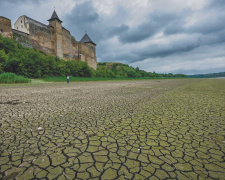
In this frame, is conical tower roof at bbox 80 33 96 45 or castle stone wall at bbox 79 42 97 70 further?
conical tower roof at bbox 80 33 96 45

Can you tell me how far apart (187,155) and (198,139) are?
599mm

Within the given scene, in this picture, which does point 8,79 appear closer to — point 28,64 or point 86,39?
point 28,64

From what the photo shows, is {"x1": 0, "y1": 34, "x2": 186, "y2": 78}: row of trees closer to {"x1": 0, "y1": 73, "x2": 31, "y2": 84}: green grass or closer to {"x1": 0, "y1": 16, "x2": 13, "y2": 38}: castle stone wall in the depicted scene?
{"x1": 0, "y1": 16, "x2": 13, "y2": 38}: castle stone wall

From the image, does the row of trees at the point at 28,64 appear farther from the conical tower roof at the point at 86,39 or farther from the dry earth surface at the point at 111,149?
the conical tower roof at the point at 86,39

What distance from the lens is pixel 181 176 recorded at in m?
1.30

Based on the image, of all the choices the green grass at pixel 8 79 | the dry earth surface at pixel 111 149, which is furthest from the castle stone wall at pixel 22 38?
the dry earth surface at pixel 111 149

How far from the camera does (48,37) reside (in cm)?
3781

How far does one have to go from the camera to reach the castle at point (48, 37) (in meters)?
30.9

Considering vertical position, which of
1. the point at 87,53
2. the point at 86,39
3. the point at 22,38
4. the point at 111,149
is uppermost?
the point at 86,39

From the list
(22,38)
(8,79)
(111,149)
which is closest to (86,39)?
(22,38)

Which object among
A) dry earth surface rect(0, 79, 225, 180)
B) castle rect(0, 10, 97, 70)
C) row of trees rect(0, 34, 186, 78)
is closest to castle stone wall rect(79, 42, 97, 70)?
castle rect(0, 10, 97, 70)

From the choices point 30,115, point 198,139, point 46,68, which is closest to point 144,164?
point 198,139

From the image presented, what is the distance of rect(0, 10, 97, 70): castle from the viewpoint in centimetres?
3085

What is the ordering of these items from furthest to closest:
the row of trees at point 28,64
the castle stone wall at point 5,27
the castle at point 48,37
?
the castle at point 48,37 → the castle stone wall at point 5,27 → the row of trees at point 28,64
